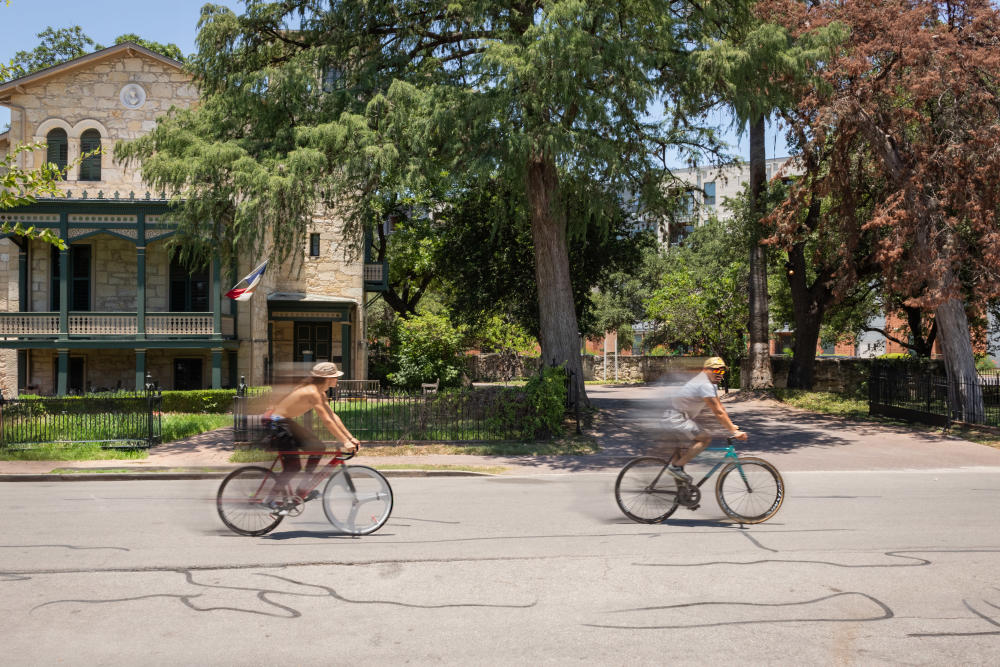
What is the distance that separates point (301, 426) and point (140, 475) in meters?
6.38

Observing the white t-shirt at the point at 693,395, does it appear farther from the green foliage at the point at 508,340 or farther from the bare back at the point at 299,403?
the green foliage at the point at 508,340

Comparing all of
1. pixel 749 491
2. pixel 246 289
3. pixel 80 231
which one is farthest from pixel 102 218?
pixel 749 491

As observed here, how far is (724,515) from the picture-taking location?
859cm

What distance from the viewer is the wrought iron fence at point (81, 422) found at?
600 inches

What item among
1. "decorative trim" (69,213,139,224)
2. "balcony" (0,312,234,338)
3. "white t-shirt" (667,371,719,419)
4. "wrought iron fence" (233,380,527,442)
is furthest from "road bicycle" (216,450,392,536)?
"decorative trim" (69,213,139,224)

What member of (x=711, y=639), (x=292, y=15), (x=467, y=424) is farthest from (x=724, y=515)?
(x=292, y=15)

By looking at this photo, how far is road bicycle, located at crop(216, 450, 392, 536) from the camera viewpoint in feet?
25.3

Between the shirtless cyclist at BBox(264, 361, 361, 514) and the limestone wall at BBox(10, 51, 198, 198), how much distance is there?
22.4 metres

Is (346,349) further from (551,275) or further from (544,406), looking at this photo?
(544,406)

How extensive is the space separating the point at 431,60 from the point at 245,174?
20.9 ft

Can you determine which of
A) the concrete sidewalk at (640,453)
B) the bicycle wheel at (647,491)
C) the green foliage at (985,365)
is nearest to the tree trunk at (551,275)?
the concrete sidewalk at (640,453)

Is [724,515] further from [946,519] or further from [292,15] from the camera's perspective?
[292,15]

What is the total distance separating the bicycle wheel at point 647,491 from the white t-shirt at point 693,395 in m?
0.61

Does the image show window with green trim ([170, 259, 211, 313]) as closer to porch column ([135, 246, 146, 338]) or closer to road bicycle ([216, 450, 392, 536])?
porch column ([135, 246, 146, 338])
